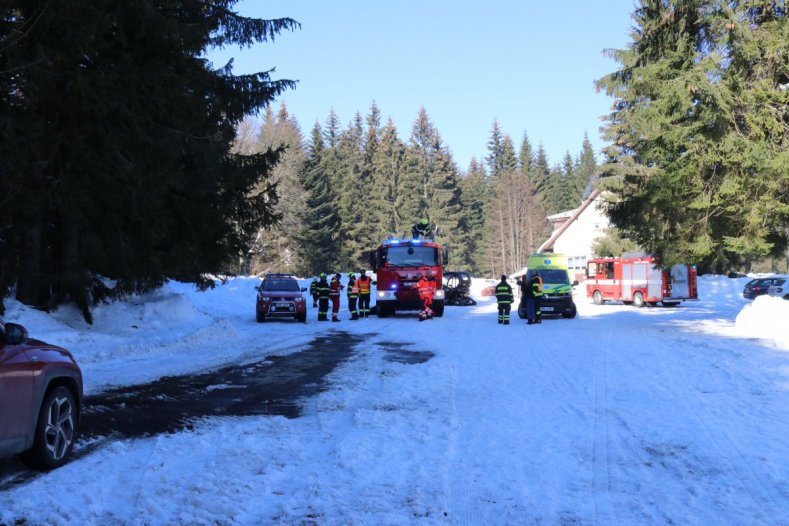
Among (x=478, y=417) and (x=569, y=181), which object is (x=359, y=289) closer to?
(x=478, y=417)

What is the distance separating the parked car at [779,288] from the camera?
34.2 metres

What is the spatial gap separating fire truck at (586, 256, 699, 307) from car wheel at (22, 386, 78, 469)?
33.7m

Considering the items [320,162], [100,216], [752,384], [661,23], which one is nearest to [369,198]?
[320,162]

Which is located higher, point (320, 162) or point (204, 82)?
point (320, 162)

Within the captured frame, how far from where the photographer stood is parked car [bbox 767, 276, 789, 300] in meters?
34.2

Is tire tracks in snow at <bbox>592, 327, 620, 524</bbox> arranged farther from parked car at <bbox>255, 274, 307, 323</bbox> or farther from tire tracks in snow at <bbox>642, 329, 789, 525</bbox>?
parked car at <bbox>255, 274, 307, 323</bbox>

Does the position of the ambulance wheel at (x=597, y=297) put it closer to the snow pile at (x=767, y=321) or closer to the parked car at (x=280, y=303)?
the snow pile at (x=767, y=321)

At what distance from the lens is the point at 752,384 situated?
32.7 feet

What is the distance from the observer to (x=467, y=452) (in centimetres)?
628

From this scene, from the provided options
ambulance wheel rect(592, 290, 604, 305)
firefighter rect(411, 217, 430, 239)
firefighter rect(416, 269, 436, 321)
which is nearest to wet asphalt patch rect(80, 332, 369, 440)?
firefighter rect(416, 269, 436, 321)

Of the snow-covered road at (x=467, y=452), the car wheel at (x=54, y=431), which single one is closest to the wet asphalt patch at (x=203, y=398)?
the snow-covered road at (x=467, y=452)

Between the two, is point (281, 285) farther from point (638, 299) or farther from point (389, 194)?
point (389, 194)

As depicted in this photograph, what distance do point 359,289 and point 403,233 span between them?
50696mm

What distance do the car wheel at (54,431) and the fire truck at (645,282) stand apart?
33693 millimetres
